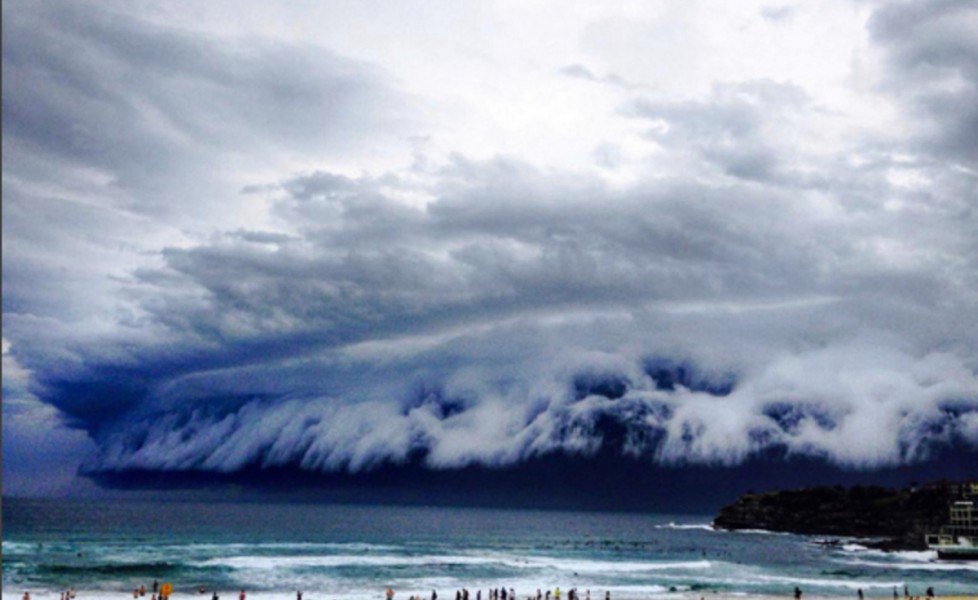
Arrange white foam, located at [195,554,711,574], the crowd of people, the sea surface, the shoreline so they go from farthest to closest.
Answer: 1. white foam, located at [195,554,711,574]
2. the sea surface
3. the shoreline
4. the crowd of people

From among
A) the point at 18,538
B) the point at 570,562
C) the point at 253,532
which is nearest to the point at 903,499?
the point at 570,562

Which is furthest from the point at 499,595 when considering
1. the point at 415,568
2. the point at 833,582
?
the point at 833,582

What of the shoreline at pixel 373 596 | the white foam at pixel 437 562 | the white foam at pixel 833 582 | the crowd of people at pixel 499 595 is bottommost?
the white foam at pixel 437 562

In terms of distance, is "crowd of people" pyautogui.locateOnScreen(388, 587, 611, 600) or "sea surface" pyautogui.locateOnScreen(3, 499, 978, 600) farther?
"sea surface" pyautogui.locateOnScreen(3, 499, 978, 600)

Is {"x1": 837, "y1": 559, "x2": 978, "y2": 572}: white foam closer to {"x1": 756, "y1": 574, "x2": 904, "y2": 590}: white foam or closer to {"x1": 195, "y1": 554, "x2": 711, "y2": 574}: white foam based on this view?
{"x1": 756, "y1": 574, "x2": 904, "y2": 590}: white foam

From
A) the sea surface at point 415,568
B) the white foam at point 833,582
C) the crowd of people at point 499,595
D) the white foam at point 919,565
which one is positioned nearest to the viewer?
the crowd of people at point 499,595

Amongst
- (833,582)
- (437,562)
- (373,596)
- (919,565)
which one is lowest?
(437,562)

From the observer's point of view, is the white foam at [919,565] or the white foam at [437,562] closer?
the white foam at [437,562]

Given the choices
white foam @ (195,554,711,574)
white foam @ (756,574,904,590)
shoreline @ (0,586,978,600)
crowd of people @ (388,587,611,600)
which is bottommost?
white foam @ (195,554,711,574)

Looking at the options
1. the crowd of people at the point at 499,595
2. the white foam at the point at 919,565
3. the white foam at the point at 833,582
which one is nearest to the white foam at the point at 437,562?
the white foam at the point at 833,582

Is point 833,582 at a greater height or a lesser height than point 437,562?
greater

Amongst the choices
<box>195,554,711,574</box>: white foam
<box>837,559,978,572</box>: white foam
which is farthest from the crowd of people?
<box>837,559,978,572</box>: white foam

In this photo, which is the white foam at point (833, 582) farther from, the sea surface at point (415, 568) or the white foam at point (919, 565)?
the white foam at point (919, 565)

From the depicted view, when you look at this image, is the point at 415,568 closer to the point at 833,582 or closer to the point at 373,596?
the point at 373,596
